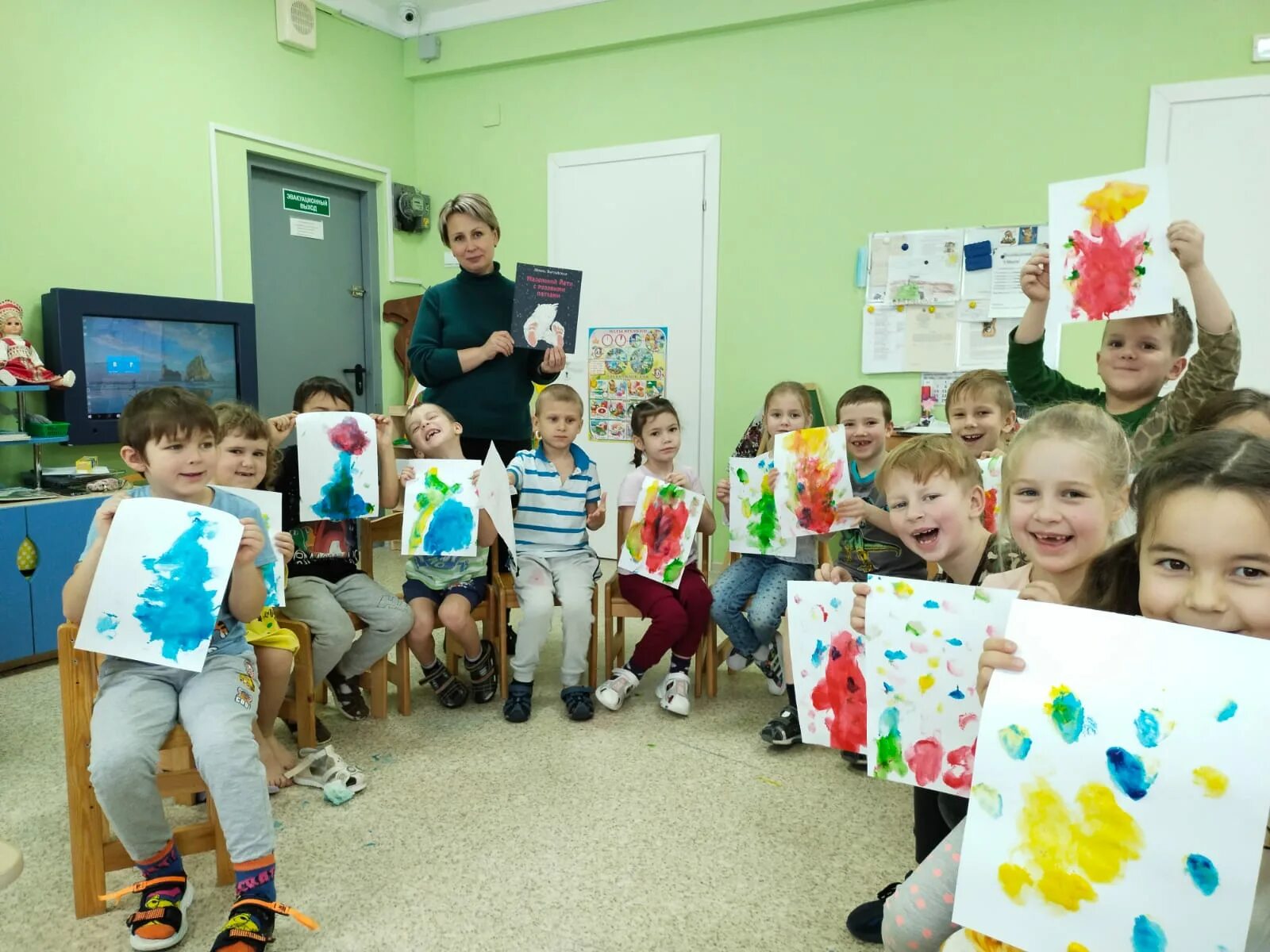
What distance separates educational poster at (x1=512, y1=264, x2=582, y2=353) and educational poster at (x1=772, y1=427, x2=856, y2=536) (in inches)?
31.2

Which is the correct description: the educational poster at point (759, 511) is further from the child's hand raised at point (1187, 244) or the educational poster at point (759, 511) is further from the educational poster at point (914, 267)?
the educational poster at point (914, 267)

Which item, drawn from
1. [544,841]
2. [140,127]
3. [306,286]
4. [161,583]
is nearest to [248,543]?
[161,583]

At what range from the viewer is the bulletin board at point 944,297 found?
3811 mm

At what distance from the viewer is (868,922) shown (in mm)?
1575

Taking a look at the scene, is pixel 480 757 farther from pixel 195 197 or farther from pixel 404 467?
pixel 195 197

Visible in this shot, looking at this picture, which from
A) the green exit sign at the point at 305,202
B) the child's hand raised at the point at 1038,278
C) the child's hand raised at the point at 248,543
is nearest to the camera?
the child's hand raised at the point at 248,543

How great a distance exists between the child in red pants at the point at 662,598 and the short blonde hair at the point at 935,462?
3.54ft

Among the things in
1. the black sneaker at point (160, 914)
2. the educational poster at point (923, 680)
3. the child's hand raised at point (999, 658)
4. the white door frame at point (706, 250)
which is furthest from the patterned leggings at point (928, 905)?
the white door frame at point (706, 250)

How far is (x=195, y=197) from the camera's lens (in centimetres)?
402

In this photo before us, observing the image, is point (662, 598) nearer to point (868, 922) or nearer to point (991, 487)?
point (991, 487)

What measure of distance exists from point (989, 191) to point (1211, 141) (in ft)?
2.76

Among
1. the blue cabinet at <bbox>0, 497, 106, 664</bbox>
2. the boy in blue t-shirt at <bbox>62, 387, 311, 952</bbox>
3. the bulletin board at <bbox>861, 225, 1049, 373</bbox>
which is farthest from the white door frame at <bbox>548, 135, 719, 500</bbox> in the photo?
the boy in blue t-shirt at <bbox>62, 387, 311, 952</bbox>

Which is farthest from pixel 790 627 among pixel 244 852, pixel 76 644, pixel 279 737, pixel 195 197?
pixel 195 197

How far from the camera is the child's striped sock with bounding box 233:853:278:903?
4.95ft
